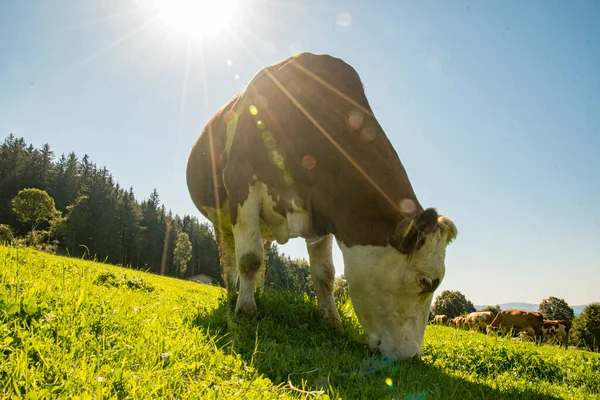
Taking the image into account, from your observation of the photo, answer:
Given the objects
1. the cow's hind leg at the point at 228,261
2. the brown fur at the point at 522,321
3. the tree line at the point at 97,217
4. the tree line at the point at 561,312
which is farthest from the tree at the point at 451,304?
the cow's hind leg at the point at 228,261

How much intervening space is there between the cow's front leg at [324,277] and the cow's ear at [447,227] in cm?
173

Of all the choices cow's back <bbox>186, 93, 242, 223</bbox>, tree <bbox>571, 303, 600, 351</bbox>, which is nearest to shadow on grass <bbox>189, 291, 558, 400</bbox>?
cow's back <bbox>186, 93, 242, 223</bbox>

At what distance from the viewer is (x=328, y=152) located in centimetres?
437

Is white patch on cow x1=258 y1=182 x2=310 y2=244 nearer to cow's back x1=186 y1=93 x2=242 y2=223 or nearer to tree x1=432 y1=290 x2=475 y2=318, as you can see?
cow's back x1=186 y1=93 x2=242 y2=223

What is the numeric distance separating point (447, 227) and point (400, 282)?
713 mm

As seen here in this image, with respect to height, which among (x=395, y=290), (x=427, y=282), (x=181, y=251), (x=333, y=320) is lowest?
(x=333, y=320)

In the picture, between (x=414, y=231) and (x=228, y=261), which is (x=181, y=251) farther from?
(x=414, y=231)

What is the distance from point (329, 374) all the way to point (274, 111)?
349cm

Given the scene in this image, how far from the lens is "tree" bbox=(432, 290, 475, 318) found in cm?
6159

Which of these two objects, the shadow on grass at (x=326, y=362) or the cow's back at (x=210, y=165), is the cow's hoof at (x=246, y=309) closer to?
the shadow on grass at (x=326, y=362)

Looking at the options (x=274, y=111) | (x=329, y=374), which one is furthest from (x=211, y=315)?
(x=274, y=111)

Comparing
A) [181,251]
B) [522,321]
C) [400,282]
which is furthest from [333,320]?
[181,251]

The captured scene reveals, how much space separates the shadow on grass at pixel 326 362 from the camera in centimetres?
271

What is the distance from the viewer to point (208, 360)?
2.49 m
